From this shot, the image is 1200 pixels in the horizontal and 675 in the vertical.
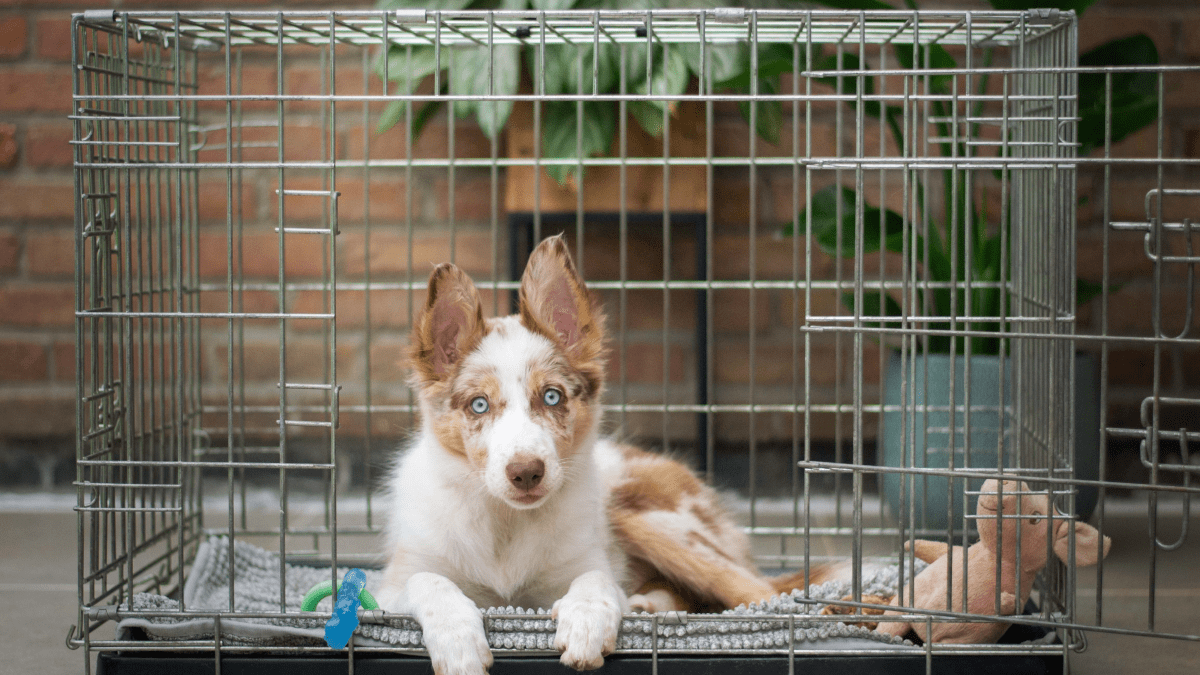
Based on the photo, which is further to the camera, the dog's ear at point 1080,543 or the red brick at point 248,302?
the red brick at point 248,302

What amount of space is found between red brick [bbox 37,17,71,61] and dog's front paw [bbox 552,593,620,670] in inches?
98.3

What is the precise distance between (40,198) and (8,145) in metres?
0.18

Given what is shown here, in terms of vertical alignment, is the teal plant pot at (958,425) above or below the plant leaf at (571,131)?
below

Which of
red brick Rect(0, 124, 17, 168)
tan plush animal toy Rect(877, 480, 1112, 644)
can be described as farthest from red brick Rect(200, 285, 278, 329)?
tan plush animal toy Rect(877, 480, 1112, 644)

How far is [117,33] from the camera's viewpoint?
76.3 inches

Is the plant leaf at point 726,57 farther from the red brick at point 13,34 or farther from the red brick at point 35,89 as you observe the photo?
the red brick at point 13,34

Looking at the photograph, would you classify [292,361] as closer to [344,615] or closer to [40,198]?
[40,198]

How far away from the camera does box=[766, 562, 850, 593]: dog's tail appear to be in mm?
2082

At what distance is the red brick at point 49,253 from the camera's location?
326 cm

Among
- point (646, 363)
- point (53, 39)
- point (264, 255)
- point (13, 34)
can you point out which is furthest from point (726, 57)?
point (13, 34)

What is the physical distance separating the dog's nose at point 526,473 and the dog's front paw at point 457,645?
21cm

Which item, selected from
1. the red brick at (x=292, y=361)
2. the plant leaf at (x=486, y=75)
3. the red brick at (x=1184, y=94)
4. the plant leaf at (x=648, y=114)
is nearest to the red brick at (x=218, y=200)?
the red brick at (x=292, y=361)

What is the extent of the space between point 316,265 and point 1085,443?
2151mm

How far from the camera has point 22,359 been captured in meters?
3.28
